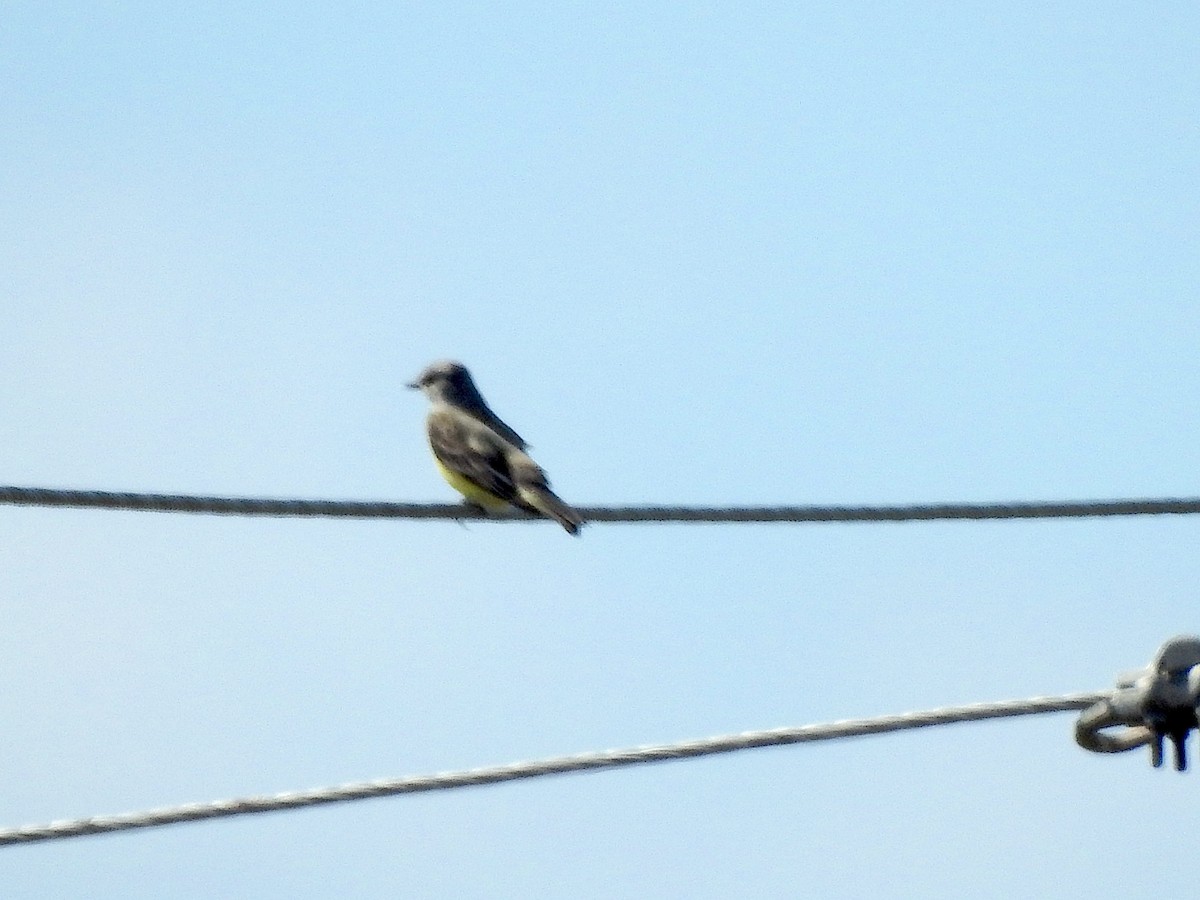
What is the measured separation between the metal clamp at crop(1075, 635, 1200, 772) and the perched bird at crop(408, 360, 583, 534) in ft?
12.9

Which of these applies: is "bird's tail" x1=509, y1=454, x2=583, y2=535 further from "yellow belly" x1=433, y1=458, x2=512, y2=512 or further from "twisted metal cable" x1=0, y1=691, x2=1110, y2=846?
"twisted metal cable" x1=0, y1=691, x2=1110, y2=846

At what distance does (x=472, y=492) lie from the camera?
12312 mm

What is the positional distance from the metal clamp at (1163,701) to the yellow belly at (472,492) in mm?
5146

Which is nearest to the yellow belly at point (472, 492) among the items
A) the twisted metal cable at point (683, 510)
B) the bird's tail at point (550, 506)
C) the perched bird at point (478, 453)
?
the perched bird at point (478, 453)

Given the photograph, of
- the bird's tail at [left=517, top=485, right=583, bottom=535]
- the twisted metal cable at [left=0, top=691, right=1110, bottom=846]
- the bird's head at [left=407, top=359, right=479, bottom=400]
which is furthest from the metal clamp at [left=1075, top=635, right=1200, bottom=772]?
the bird's head at [left=407, top=359, right=479, bottom=400]

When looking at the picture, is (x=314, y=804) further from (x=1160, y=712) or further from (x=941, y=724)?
(x=1160, y=712)

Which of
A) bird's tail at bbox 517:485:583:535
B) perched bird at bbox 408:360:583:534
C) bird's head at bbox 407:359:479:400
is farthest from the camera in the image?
bird's head at bbox 407:359:479:400

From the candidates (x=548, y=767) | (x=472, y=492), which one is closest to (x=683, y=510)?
(x=548, y=767)

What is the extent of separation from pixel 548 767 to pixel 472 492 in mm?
5606

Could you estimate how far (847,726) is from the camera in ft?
23.3

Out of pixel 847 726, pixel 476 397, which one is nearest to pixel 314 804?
pixel 847 726

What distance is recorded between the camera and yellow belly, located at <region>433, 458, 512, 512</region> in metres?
12.0

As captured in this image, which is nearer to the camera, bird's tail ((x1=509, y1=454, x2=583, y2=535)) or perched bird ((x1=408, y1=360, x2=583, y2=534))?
bird's tail ((x1=509, y1=454, x2=583, y2=535))

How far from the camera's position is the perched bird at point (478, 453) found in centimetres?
1154
